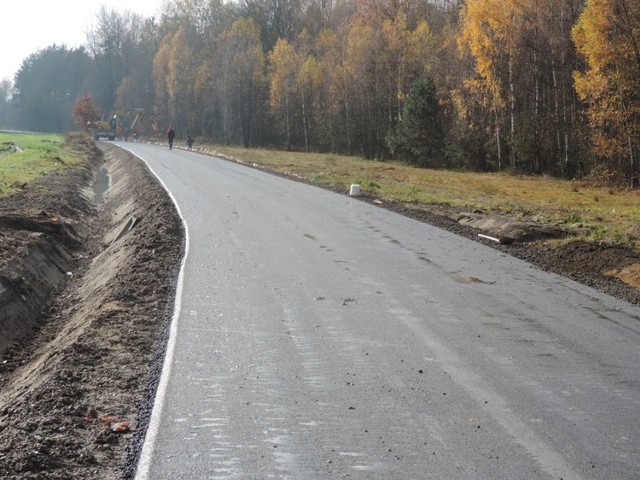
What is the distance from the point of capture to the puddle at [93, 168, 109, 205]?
97.4ft

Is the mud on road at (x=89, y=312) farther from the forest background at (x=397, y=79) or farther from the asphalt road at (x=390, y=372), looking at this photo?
the forest background at (x=397, y=79)

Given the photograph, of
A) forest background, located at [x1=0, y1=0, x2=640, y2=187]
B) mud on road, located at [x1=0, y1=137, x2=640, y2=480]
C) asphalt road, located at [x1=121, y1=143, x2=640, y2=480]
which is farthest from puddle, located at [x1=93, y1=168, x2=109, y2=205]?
forest background, located at [x1=0, y1=0, x2=640, y2=187]

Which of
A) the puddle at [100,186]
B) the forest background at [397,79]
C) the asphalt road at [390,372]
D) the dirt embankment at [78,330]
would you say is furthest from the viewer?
the forest background at [397,79]

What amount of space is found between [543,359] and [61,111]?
442 ft

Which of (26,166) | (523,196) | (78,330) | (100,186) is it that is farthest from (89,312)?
(100,186)

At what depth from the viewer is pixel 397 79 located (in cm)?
6178

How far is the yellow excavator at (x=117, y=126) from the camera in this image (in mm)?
83562

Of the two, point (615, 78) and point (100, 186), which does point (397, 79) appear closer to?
point (615, 78)


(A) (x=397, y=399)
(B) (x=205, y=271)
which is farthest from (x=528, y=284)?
(A) (x=397, y=399)

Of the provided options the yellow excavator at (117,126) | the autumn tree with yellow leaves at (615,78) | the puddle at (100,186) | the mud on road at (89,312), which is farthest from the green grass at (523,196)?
the yellow excavator at (117,126)

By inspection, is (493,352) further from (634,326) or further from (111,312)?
(111,312)

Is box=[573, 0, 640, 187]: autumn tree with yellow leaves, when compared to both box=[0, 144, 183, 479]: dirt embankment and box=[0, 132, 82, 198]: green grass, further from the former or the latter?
box=[0, 132, 82, 198]: green grass

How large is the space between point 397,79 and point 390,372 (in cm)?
5706

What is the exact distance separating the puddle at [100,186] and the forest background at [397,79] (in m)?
22.7
